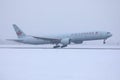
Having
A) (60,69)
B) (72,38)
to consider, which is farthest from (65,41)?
(60,69)

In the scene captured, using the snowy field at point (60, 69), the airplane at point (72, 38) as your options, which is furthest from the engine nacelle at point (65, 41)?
the snowy field at point (60, 69)

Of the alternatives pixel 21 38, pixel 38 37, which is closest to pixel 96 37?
pixel 38 37

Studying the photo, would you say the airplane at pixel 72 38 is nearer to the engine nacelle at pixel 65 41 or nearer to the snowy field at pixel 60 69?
the engine nacelle at pixel 65 41

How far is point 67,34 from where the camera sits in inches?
2276

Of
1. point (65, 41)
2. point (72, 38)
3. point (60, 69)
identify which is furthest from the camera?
point (72, 38)

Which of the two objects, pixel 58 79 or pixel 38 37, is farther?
pixel 38 37

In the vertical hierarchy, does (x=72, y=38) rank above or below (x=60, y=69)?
above

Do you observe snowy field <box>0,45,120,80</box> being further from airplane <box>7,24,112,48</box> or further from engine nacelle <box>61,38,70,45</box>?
engine nacelle <box>61,38,70,45</box>

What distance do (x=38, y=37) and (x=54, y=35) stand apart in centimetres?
310

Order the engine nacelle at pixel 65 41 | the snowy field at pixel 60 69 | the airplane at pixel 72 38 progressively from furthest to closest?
the engine nacelle at pixel 65 41 → the airplane at pixel 72 38 → the snowy field at pixel 60 69

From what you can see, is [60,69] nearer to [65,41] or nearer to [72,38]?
[65,41]

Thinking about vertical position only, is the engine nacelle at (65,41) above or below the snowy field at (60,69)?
above

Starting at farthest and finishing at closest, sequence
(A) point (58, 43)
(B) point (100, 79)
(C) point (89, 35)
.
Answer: (A) point (58, 43) → (C) point (89, 35) → (B) point (100, 79)

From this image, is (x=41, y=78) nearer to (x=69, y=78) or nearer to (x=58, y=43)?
(x=69, y=78)
